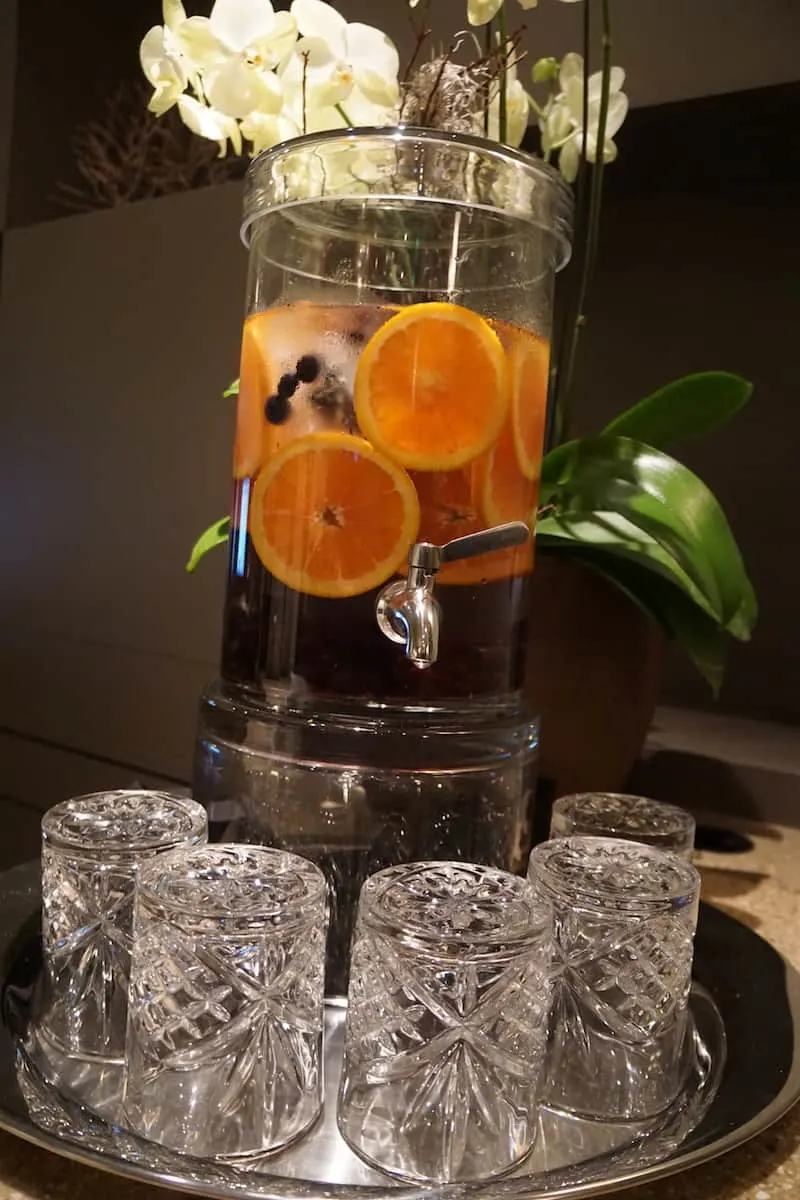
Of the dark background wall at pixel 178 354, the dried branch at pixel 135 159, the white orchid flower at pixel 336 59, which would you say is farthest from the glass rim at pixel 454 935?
the dried branch at pixel 135 159

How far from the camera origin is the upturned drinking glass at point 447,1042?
348 millimetres

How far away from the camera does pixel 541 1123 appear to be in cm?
39

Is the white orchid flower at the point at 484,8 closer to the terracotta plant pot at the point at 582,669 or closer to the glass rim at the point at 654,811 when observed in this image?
the terracotta plant pot at the point at 582,669

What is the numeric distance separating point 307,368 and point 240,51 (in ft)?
0.60

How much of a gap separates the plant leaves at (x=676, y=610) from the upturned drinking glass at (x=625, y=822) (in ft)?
0.52

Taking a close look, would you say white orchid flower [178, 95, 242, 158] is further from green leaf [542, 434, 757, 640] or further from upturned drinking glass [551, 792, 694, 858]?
upturned drinking glass [551, 792, 694, 858]

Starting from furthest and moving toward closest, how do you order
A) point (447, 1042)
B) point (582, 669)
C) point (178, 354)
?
point (178, 354), point (582, 669), point (447, 1042)

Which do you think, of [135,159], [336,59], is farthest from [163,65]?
[135,159]

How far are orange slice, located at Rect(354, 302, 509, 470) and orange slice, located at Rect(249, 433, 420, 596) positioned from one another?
13mm

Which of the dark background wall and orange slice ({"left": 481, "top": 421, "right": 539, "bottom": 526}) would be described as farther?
the dark background wall

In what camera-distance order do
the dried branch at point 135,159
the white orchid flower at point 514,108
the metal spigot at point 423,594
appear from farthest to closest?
the dried branch at point 135,159, the white orchid flower at point 514,108, the metal spigot at point 423,594

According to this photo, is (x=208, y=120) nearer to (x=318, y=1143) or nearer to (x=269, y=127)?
(x=269, y=127)

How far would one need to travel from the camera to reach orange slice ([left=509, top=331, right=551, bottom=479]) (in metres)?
0.50

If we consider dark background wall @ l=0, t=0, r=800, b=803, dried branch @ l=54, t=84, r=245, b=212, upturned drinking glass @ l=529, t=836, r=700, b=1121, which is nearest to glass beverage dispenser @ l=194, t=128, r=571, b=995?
upturned drinking glass @ l=529, t=836, r=700, b=1121
